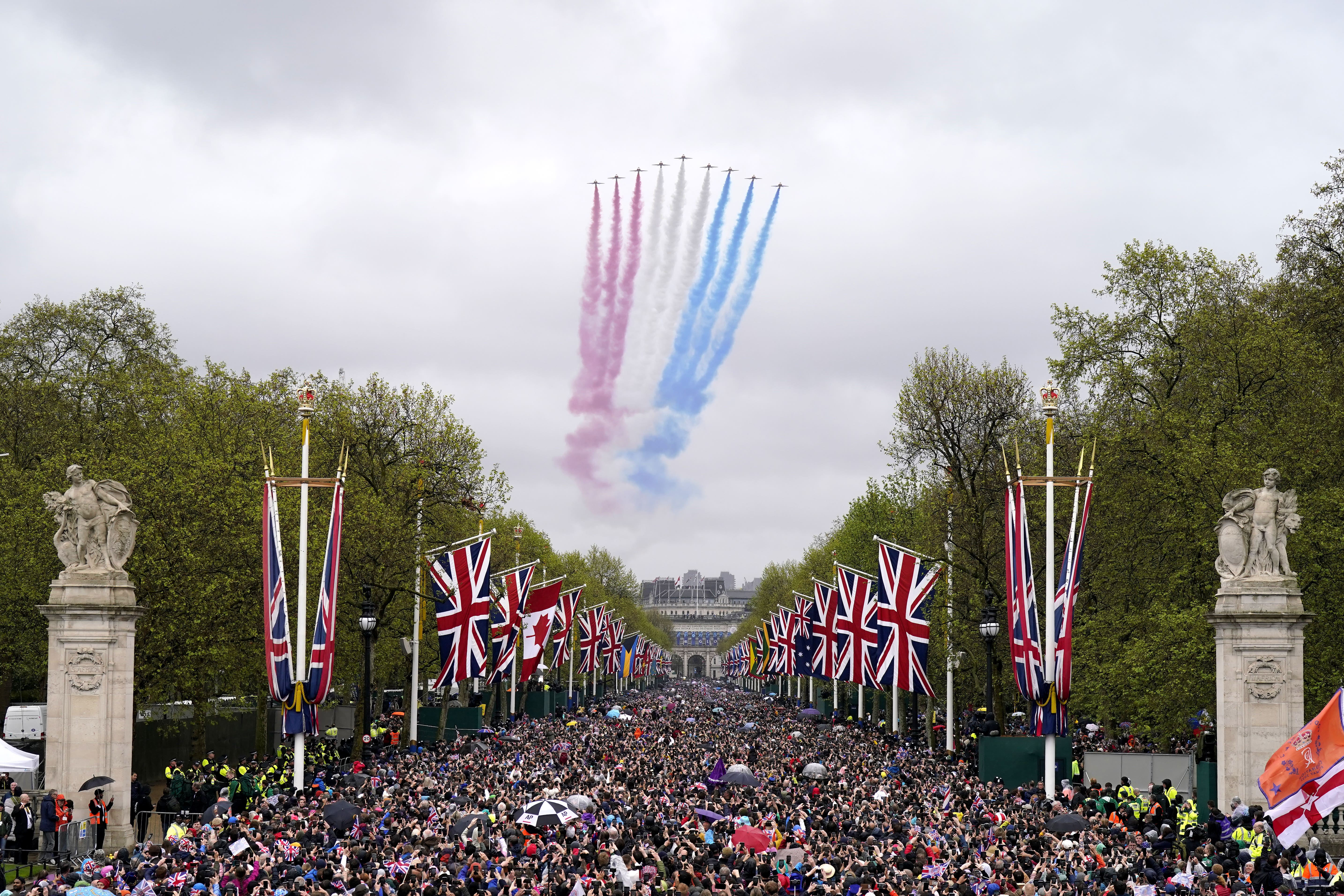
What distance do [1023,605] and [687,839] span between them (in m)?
10.1

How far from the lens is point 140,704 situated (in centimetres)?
3775

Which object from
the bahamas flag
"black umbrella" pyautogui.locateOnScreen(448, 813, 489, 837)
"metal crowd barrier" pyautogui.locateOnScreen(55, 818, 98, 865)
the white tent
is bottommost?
the bahamas flag

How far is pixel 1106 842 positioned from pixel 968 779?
13.9 m

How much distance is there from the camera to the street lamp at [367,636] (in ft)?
112

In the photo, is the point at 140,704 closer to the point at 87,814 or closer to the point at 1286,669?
the point at 87,814

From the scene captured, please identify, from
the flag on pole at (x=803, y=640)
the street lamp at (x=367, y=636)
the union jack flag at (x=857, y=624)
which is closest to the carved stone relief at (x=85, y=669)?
the street lamp at (x=367, y=636)

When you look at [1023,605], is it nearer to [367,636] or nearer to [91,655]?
[367,636]

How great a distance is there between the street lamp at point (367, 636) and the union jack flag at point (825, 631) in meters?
17.4

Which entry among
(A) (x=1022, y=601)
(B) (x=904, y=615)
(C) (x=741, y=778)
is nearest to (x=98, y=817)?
(C) (x=741, y=778)

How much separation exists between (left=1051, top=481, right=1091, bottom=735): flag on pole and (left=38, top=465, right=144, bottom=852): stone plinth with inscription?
18.5 meters

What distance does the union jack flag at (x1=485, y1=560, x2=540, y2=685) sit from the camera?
41938mm

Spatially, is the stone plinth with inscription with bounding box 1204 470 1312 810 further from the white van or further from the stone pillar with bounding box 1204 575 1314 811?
the white van

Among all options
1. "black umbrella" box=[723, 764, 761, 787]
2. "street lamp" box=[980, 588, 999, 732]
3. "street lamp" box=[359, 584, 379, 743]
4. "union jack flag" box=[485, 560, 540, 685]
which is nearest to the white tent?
"street lamp" box=[359, 584, 379, 743]

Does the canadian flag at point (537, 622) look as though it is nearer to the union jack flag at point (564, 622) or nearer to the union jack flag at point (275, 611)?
the union jack flag at point (564, 622)
